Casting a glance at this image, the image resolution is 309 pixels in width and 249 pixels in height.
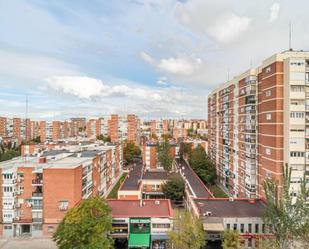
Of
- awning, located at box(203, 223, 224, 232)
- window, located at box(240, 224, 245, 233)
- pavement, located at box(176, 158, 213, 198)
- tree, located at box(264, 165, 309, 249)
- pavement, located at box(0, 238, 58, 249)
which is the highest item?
tree, located at box(264, 165, 309, 249)

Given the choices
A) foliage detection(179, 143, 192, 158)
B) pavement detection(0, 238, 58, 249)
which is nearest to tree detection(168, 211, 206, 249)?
pavement detection(0, 238, 58, 249)

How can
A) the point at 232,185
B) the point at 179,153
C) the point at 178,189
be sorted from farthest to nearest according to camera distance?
the point at 179,153 < the point at 232,185 < the point at 178,189

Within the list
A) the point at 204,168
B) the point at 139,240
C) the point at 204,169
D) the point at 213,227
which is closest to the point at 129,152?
the point at 204,168

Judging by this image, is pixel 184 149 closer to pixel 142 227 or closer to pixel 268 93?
pixel 268 93

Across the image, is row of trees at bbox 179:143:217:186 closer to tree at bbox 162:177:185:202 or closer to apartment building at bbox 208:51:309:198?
apartment building at bbox 208:51:309:198

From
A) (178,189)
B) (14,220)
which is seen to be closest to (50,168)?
(14,220)

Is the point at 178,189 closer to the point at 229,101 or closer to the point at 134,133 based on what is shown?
the point at 229,101
